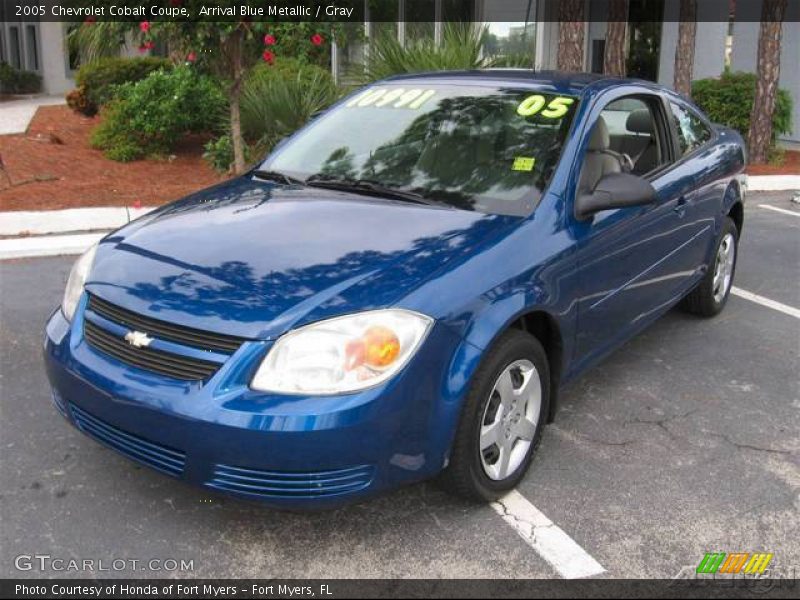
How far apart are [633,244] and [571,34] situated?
8.39m

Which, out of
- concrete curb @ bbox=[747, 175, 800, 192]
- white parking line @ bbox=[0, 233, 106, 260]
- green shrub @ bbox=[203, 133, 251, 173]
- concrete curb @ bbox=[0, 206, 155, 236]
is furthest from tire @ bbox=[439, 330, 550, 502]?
concrete curb @ bbox=[747, 175, 800, 192]

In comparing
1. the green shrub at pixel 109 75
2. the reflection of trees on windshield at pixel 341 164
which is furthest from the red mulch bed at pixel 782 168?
the green shrub at pixel 109 75

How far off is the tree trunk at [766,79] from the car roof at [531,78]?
26.8 ft

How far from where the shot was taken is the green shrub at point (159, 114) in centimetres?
1111

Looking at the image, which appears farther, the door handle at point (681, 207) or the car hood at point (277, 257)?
the door handle at point (681, 207)

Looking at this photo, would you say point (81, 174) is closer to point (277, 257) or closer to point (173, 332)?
point (277, 257)

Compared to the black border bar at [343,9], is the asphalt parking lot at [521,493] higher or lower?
lower

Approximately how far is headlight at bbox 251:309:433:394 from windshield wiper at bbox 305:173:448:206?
95cm

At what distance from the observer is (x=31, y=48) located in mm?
24469

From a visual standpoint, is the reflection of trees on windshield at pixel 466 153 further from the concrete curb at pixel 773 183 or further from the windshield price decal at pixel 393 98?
the concrete curb at pixel 773 183

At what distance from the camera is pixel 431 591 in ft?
9.00

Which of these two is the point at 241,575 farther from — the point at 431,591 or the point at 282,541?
the point at 431,591

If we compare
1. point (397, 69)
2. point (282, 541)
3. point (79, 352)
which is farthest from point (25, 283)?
point (397, 69)

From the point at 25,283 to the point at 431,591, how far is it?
452cm
